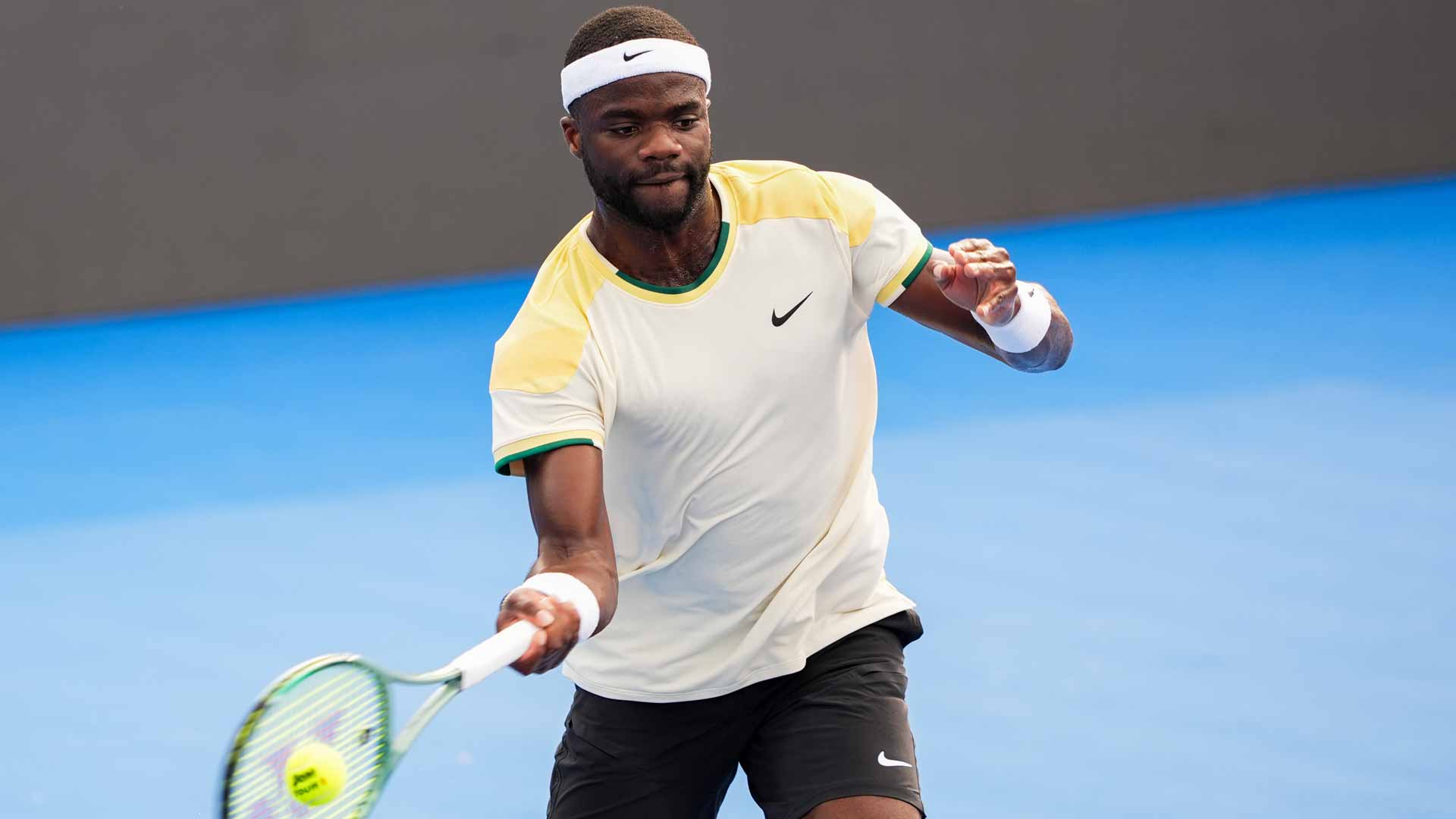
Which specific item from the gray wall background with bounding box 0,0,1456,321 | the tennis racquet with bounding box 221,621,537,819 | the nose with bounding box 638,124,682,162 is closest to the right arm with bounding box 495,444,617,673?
the tennis racquet with bounding box 221,621,537,819

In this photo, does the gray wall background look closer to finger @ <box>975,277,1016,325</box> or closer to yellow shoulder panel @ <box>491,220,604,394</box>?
yellow shoulder panel @ <box>491,220,604,394</box>

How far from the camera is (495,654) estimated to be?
238 centimetres

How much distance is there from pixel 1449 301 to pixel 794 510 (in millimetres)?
6945

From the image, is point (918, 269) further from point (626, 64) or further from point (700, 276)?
point (626, 64)

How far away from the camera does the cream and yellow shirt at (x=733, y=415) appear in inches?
117

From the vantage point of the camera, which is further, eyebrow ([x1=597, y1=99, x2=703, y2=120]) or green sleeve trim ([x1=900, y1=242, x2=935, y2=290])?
green sleeve trim ([x1=900, y1=242, x2=935, y2=290])

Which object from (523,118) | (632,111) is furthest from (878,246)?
(523,118)

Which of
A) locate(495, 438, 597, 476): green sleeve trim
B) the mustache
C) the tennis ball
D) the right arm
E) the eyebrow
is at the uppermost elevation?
the eyebrow

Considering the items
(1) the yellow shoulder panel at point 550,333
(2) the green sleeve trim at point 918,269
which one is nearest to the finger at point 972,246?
(2) the green sleeve trim at point 918,269

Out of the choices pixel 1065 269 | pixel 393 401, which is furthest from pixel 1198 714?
pixel 1065 269

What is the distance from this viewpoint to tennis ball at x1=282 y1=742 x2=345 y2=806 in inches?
91.0

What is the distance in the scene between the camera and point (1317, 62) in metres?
12.2

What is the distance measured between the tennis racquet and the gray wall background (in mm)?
8599

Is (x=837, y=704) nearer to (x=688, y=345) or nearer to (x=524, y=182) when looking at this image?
(x=688, y=345)
